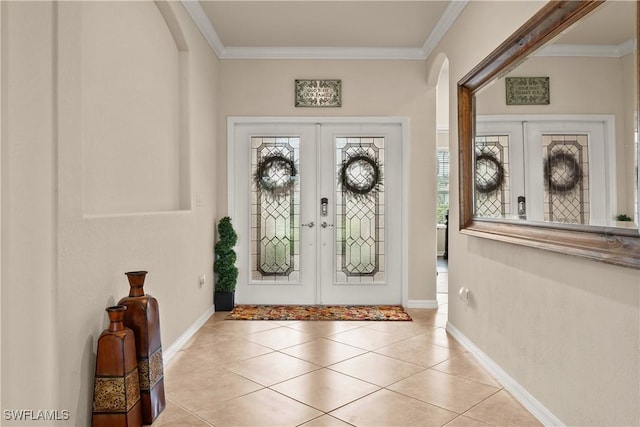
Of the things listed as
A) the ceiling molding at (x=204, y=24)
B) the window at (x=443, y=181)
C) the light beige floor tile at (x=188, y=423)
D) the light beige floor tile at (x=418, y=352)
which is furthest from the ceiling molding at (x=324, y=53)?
the window at (x=443, y=181)

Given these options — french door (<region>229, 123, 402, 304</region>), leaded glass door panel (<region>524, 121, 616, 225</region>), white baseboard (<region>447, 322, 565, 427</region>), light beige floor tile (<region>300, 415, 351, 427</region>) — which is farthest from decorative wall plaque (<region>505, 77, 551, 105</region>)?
french door (<region>229, 123, 402, 304</region>)

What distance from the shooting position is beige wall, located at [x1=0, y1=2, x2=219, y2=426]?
5.30 feet

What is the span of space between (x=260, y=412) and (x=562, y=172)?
1.91 m

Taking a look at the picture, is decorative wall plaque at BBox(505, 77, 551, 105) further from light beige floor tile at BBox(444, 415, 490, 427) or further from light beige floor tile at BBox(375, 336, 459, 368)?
light beige floor tile at BBox(375, 336, 459, 368)

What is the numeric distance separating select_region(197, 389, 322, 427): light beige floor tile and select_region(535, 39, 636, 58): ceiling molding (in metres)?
2.09

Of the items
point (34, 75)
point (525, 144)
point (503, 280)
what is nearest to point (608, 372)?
point (503, 280)

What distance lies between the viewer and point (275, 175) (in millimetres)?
4645

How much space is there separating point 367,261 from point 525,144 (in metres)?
2.57

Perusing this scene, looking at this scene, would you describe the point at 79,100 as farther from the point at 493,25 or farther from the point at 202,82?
the point at 493,25

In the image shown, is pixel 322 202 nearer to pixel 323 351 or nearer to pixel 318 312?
pixel 318 312

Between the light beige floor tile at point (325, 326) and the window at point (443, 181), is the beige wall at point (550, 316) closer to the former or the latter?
the light beige floor tile at point (325, 326)

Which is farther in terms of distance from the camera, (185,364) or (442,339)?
(442,339)

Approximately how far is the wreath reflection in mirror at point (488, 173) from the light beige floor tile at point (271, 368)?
5.45ft

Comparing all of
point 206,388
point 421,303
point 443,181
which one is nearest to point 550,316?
point 206,388
